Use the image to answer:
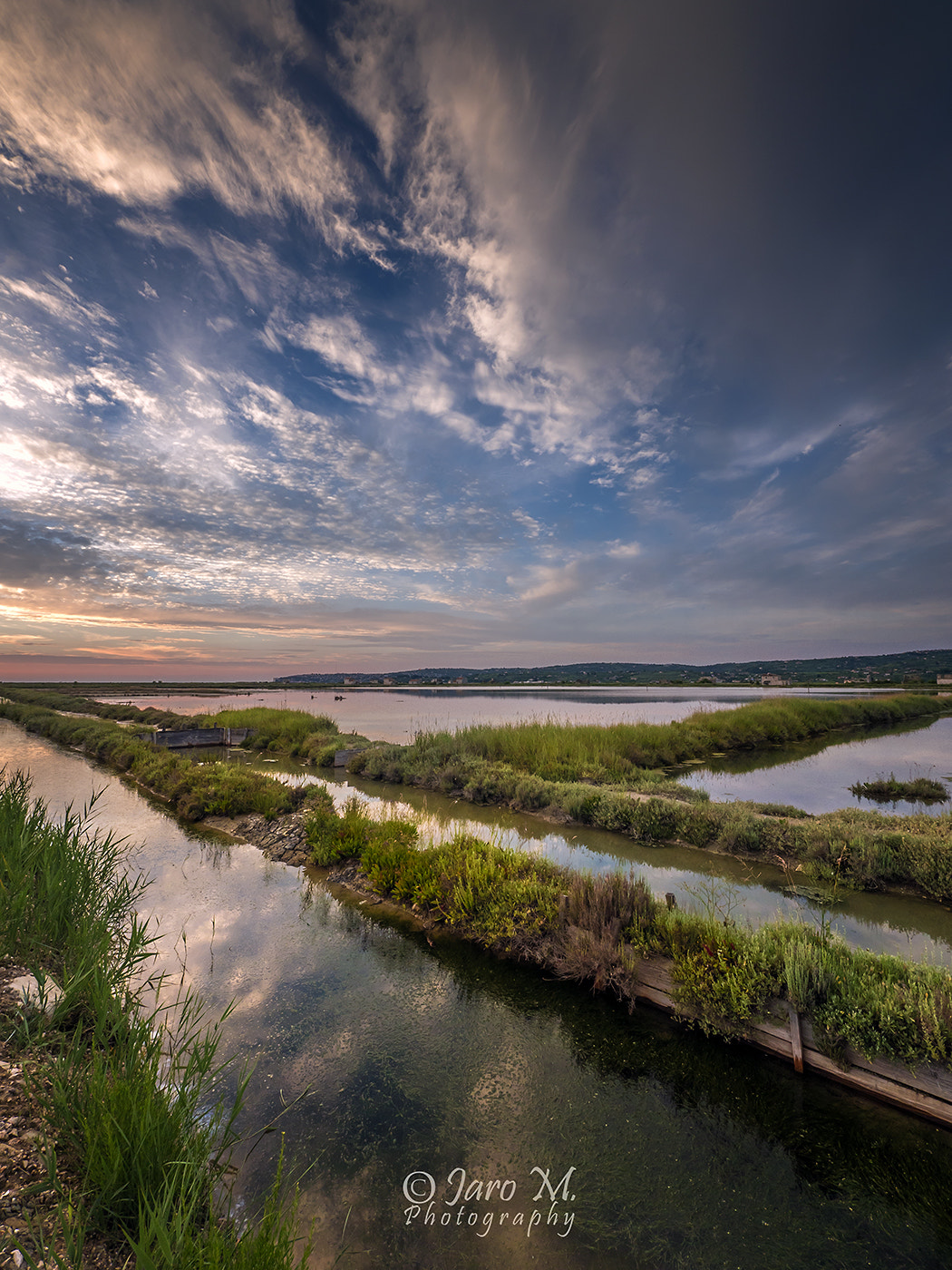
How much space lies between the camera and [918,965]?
5.12m

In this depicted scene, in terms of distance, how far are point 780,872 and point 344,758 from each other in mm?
16066

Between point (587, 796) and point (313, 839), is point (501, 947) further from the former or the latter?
point (587, 796)

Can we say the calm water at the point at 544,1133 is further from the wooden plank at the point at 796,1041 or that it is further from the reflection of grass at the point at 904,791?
the reflection of grass at the point at 904,791

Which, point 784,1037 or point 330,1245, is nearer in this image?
point 330,1245

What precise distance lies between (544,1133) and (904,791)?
1719cm

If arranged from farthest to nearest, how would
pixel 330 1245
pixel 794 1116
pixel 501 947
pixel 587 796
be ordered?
pixel 587 796
pixel 501 947
pixel 794 1116
pixel 330 1245

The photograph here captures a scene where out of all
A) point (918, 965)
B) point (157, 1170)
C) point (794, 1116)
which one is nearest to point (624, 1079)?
point (794, 1116)

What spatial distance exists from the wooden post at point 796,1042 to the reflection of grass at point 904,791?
1371 cm

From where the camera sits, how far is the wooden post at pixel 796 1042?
4563 mm

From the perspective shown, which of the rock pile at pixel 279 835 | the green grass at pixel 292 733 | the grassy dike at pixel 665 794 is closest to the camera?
the grassy dike at pixel 665 794

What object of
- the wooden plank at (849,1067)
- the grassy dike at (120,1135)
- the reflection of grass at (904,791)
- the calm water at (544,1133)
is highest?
the grassy dike at (120,1135)

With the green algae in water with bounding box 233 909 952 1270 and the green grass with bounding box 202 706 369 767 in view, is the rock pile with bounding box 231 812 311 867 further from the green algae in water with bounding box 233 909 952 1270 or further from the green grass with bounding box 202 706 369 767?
the green grass with bounding box 202 706 369 767
